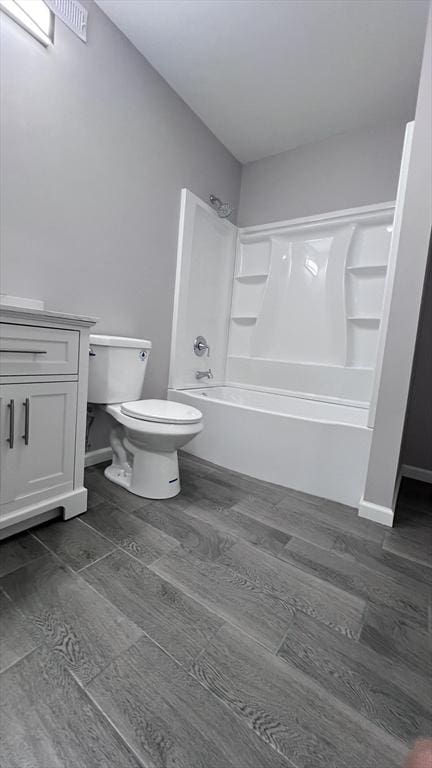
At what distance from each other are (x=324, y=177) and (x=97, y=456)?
2.51 meters

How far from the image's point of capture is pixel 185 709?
0.68 metres

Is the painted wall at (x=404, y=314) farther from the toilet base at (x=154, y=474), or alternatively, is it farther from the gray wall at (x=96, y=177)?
the gray wall at (x=96, y=177)

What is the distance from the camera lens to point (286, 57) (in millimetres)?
1764

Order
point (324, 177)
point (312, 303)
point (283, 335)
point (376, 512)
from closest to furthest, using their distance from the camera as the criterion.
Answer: point (376, 512) → point (324, 177) → point (312, 303) → point (283, 335)

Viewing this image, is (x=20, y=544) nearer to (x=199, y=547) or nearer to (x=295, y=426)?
(x=199, y=547)

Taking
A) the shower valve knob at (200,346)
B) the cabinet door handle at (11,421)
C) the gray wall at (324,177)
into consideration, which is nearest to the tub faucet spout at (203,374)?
the shower valve knob at (200,346)

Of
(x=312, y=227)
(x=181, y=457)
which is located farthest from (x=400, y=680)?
(x=312, y=227)

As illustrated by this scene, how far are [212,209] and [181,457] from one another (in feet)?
6.12

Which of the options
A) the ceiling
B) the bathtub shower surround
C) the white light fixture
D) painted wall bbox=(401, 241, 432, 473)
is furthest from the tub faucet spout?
the white light fixture

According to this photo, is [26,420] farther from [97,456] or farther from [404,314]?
[404,314]

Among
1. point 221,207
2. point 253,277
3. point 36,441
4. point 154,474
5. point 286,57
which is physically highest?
point 286,57

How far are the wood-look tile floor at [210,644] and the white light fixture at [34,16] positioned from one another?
202 cm

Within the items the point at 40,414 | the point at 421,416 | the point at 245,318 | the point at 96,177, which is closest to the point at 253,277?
the point at 245,318

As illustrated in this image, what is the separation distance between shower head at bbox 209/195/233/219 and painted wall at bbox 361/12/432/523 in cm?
134
